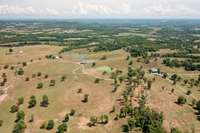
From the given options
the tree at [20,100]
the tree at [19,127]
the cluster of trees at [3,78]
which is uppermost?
the tree at [19,127]

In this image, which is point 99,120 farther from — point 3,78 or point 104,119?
point 3,78

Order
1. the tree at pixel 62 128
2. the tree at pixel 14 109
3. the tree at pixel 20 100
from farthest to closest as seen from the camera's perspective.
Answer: the tree at pixel 20 100
the tree at pixel 14 109
the tree at pixel 62 128

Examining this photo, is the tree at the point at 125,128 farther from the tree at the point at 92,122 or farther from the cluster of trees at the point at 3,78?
the cluster of trees at the point at 3,78

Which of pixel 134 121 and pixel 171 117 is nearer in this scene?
pixel 134 121

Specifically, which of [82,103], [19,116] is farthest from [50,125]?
[82,103]

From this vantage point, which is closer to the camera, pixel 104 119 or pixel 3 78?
pixel 104 119

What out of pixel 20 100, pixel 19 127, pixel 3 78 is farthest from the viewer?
pixel 3 78

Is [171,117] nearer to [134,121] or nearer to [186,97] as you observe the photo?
[134,121]

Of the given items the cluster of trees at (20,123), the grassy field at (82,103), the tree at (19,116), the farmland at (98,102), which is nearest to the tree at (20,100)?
the farmland at (98,102)

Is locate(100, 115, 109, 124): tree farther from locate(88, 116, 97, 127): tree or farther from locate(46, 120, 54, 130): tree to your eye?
locate(46, 120, 54, 130): tree

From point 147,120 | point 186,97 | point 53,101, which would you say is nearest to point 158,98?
point 186,97

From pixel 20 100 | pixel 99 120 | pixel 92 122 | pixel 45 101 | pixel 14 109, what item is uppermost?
pixel 45 101
